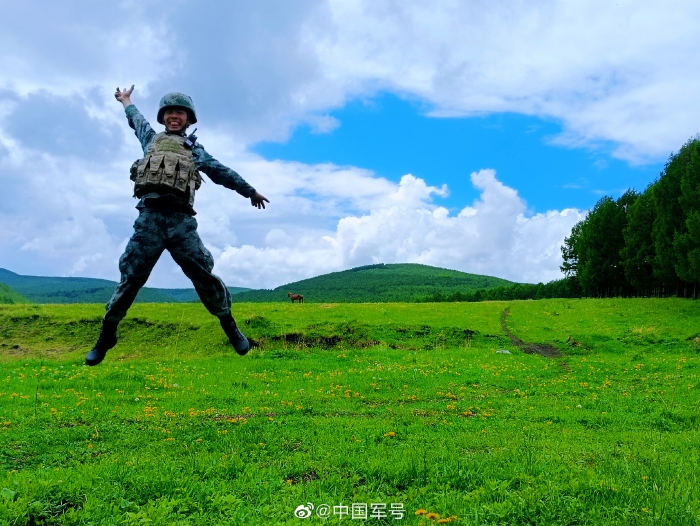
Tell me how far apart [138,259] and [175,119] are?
231 centimetres

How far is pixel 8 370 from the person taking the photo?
17.1m

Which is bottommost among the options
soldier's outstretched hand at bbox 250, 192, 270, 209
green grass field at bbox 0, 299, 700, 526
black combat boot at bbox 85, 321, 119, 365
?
green grass field at bbox 0, 299, 700, 526

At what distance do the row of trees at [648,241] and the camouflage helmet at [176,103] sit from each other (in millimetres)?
49043

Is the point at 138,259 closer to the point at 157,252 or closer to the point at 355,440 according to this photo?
the point at 157,252

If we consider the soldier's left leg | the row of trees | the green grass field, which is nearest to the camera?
the green grass field

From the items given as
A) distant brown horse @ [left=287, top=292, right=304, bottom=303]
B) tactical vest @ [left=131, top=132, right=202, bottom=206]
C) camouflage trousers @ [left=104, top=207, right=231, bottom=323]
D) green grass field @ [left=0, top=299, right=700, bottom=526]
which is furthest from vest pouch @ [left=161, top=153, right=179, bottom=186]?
distant brown horse @ [left=287, top=292, right=304, bottom=303]

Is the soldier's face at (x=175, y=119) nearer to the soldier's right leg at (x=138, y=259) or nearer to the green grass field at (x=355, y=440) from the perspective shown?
the soldier's right leg at (x=138, y=259)

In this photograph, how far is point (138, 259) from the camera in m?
6.89

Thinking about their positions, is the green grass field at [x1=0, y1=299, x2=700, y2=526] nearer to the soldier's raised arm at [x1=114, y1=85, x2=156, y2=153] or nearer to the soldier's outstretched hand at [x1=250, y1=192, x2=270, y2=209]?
the soldier's outstretched hand at [x1=250, y1=192, x2=270, y2=209]

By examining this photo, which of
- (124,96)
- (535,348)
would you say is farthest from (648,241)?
(124,96)

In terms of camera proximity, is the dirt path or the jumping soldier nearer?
the jumping soldier

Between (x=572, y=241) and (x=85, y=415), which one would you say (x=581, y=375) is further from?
(x=572, y=241)

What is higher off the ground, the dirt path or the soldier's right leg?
the soldier's right leg

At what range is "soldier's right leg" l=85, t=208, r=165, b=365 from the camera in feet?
22.5
